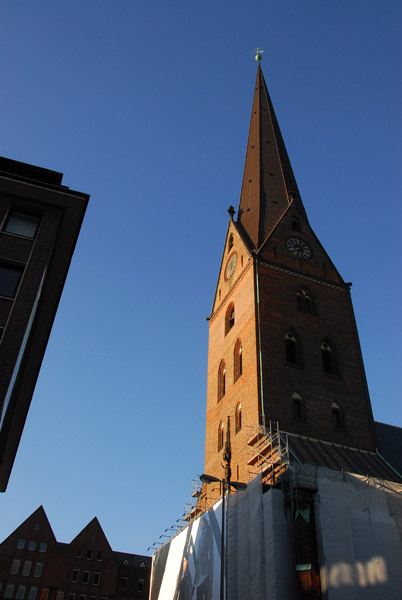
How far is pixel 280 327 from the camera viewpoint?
1305 inches

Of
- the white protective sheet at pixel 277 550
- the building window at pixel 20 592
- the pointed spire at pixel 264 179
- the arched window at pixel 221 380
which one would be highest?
the pointed spire at pixel 264 179

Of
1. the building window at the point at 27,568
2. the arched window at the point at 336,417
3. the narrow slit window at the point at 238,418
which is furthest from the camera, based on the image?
the building window at the point at 27,568

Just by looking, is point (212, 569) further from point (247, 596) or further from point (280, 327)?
point (280, 327)

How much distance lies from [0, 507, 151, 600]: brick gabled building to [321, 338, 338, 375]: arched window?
36418mm

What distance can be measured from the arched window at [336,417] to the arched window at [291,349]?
319 cm

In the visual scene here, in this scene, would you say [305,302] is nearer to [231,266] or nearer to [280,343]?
[280,343]

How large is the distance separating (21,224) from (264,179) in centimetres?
2885

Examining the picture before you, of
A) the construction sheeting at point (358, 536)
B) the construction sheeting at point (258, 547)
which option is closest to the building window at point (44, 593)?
the construction sheeting at point (258, 547)

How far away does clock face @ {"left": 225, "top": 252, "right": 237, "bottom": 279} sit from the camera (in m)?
39.7

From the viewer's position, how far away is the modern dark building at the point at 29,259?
17.7 m

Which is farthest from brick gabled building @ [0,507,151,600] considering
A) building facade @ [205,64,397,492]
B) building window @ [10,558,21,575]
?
building facade @ [205,64,397,492]

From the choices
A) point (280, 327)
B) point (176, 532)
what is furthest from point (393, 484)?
point (176, 532)

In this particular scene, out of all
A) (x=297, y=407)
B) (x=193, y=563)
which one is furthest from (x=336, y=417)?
(x=193, y=563)

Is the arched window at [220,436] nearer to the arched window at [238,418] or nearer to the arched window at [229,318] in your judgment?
the arched window at [238,418]
